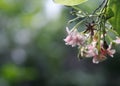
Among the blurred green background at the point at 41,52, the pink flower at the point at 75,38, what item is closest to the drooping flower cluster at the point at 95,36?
the pink flower at the point at 75,38

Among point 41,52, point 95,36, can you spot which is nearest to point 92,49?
point 95,36

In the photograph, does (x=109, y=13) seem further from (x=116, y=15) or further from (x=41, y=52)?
(x=41, y=52)

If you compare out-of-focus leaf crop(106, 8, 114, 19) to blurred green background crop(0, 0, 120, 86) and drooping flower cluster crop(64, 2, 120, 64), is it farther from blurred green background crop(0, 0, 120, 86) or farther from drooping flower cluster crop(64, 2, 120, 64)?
blurred green background crop(0, 0, 120, 86)

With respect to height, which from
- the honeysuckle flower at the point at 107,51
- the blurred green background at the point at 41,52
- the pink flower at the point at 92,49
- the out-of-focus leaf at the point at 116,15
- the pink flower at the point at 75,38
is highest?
the out-of-focus leaf at the point at 116,15

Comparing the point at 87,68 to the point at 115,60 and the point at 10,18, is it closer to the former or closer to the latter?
the point at 115,60

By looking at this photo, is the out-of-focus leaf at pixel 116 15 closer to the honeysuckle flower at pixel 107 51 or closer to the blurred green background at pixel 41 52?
the honeysuckle flower at pixel 107 51

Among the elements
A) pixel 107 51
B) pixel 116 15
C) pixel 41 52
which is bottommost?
pixel 41 52
